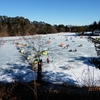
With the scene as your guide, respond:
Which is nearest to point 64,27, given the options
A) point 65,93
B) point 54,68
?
point 54,68

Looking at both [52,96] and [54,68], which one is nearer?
[52,96]

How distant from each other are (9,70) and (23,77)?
1384mm

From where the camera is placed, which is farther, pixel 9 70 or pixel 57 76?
pixel 9 70

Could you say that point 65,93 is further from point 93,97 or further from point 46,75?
point 46,75

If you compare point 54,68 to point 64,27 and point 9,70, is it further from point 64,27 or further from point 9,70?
point 64,27

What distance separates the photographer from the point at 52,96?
8.87 feet

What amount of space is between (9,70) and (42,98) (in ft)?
17.6

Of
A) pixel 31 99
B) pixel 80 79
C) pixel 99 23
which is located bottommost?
pixel 80 79

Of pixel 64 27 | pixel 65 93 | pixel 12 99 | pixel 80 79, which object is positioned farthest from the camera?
pixel 64 27

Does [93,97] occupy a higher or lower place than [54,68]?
higher

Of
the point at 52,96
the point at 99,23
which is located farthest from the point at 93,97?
the point at 99,23

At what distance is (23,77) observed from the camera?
668 cm

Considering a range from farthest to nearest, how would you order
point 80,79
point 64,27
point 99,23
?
point 64,27 < point 99,23 < point 80,79

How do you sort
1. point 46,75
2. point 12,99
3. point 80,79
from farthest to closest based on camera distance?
1. point 46,75
2. point 80,79
3. point 12,99
